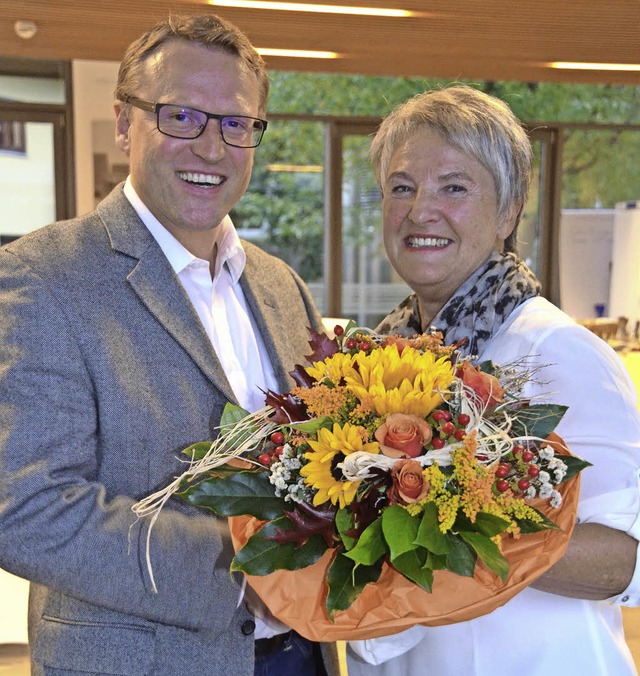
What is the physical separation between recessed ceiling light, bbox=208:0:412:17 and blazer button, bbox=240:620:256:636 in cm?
303

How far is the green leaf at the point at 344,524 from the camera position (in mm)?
1288

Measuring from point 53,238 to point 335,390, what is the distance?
2.57 feet

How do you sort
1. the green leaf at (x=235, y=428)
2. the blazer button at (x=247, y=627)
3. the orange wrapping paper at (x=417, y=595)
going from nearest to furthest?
the orange wrapping paper at (x=417, y=595), the green leaf at (x=235, y=428), the blazer button at (x=247, y=627)

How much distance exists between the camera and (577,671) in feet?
5.56

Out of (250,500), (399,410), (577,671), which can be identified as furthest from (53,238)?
(577,671)

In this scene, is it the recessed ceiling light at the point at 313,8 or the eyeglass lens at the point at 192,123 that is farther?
the recessed ceiling light at the point at 313,8

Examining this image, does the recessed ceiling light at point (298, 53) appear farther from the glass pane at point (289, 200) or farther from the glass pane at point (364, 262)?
the glass pane at point (364, 262)

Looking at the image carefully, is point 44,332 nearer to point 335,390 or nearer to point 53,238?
point 53,238

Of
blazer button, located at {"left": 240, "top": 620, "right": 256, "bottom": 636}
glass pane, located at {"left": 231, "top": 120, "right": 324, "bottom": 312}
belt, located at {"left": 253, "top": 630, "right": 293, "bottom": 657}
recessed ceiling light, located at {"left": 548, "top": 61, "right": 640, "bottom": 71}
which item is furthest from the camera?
glass pane, located at {"left": 231, "top": 120, "right": 324, "bottom": 312}

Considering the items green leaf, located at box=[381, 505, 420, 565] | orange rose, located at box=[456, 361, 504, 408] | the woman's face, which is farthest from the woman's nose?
green leaf, located at box=[381, 505, 420, 565]

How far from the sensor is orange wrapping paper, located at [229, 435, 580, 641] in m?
1.32

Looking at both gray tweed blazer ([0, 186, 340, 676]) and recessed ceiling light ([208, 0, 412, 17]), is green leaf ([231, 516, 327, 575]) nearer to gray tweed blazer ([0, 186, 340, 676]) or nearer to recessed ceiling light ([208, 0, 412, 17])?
gray tweed blazer ([0, 186, 340, 676])

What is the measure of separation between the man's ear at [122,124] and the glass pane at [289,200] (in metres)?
7.63

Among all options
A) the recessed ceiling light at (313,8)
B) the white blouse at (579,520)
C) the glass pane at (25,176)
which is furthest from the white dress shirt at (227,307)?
the glass pane at (25,176)
